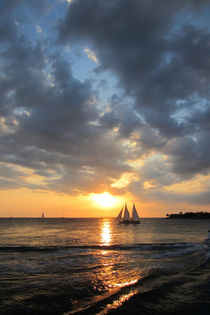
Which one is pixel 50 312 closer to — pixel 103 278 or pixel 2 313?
pixel 2 313

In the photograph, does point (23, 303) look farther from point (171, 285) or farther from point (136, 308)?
point (171, 285)

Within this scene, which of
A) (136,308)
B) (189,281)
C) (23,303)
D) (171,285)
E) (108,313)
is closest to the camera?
(108,313)

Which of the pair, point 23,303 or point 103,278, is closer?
point 23,303

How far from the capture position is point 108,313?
947cm

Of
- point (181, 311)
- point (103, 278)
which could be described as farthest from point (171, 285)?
point (103, 278)

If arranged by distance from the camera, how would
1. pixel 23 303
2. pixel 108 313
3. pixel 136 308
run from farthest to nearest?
pixel 23 303, pixel 136 308, pixel 108 313

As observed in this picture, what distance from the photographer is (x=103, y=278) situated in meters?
15.4

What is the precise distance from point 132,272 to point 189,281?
4571 mm

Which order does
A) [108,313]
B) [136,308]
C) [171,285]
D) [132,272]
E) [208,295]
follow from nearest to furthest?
[108,313] < [136,308] < [208,295] < [171,285] < [132,272]

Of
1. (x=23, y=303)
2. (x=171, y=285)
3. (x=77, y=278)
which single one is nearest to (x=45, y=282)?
(x=77, y=278)

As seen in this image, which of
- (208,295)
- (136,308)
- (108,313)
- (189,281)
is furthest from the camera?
(189,281)

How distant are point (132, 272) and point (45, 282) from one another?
7.21 meters

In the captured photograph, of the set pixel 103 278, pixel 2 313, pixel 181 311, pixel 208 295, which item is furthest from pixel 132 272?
pixel 2 313

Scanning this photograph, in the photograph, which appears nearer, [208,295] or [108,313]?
[108,313]
